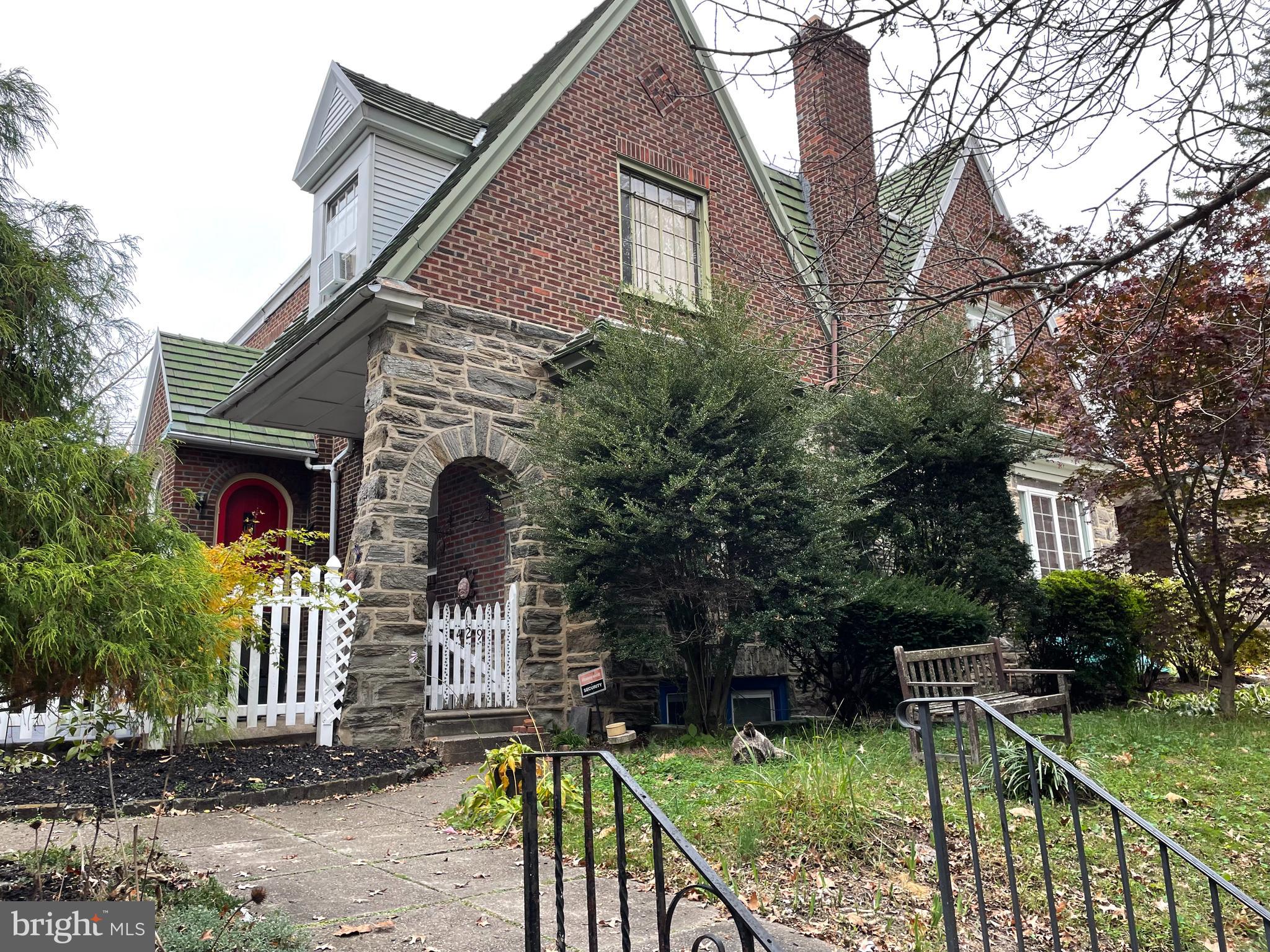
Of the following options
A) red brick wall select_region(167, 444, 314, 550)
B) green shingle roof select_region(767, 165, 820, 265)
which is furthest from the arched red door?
green shingle roof select_region(767, 165, 820, 265)

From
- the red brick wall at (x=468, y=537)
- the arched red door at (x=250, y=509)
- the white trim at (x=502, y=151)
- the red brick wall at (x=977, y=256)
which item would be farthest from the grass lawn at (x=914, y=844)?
the arched red door at (x=250, y=509)

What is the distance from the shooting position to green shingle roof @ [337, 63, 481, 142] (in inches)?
428

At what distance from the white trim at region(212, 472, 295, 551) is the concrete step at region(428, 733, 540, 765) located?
7.06 metres

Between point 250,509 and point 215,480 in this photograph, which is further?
point 250,509

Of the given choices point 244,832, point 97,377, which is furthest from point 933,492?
point 97,377

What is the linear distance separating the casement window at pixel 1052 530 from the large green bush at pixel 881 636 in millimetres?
6315

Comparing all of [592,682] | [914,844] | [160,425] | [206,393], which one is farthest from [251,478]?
[914,844]

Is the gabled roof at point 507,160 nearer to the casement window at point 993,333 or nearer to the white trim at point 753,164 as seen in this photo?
the white trim at point 753,164

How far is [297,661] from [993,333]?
1221 centimetres

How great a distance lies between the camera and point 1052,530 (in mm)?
16000

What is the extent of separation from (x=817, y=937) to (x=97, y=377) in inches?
148

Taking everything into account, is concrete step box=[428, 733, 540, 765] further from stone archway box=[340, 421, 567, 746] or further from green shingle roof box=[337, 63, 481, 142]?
green shingle roof box=[337, 63, 481, 142]

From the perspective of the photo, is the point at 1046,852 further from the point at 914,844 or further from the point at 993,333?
the point at 993,333

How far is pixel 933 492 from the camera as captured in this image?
11.1 metres
